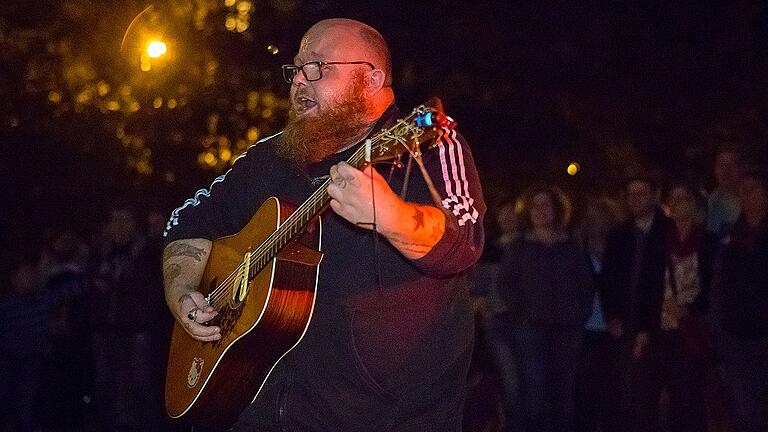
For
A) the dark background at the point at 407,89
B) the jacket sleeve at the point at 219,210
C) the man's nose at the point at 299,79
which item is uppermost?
the dark background at the point at 407,89

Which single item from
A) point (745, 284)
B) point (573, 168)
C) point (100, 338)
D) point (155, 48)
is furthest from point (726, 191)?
point (573, 168)

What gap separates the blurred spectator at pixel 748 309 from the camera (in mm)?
8344

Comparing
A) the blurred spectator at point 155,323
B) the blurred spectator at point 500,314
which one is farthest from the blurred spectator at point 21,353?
the blurred spectator at point 500,314

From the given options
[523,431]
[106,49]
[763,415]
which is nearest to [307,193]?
[763,415]

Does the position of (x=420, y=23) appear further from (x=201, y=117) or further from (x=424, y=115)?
(x=424, y=115)

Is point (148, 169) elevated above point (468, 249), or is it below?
above

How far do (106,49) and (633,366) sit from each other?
6007 millimetres

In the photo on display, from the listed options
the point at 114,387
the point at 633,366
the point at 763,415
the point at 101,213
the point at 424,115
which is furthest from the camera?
the point at 101,213

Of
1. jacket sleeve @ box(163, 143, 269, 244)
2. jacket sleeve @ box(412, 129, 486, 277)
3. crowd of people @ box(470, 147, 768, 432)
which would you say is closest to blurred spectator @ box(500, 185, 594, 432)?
crowd of people @ box(470, 147, 768, 432)

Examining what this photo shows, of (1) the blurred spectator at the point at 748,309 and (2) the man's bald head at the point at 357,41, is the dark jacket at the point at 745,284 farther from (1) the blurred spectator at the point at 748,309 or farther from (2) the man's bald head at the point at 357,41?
(2) the man's bald head at the point at 357,41

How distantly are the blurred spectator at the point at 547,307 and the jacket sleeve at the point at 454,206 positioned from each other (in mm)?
5892

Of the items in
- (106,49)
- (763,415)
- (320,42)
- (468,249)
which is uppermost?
(106,49)

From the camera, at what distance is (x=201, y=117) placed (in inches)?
512

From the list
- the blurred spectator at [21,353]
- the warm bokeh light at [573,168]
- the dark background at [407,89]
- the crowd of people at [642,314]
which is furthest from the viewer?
the warm bokeh light at [573,168]
